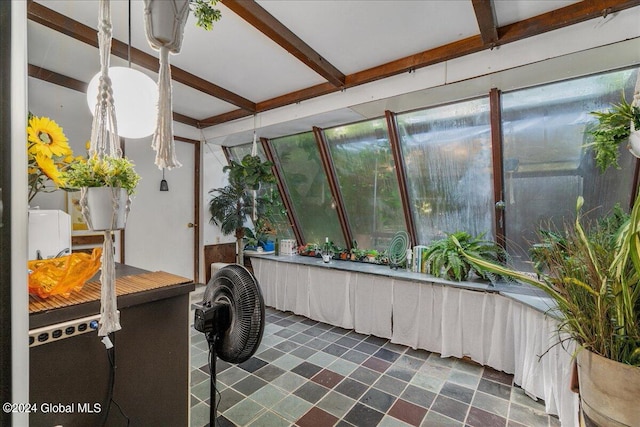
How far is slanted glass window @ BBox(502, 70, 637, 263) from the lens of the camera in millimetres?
2270

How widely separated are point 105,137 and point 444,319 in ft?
9.46

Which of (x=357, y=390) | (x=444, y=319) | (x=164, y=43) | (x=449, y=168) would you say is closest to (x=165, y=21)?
(x=164, y=43)

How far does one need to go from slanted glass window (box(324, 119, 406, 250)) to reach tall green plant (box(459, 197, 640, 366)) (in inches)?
103

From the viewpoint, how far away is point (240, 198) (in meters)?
4.30

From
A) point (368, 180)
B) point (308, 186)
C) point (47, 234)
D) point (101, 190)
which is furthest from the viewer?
point (308, 186)

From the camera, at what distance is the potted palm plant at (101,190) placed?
62cm

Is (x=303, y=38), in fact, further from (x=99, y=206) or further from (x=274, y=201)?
(x=274, y=201)

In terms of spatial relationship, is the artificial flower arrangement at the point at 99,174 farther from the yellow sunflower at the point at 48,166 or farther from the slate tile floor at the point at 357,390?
the slate tile floor at the point at 357,390

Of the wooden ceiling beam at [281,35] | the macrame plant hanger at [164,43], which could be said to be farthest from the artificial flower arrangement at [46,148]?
the wooden ceiling beam at [281,35]

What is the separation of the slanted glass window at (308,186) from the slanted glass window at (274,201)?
224 millimetres

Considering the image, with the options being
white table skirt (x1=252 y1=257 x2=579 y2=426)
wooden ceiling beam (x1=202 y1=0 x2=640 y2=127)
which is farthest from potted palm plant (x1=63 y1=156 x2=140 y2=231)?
wooden ceiling beam (x1=202 y1=0 x2=640 y2=127)

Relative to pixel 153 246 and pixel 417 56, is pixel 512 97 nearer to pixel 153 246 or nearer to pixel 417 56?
pixel 417 56

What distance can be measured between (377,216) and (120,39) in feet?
Result: 10.5

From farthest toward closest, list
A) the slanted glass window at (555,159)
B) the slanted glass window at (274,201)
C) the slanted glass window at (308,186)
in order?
the slanted glass window at (274,201)
the slanted glass window at (308,186)
the slanted glass window at (555,159)
